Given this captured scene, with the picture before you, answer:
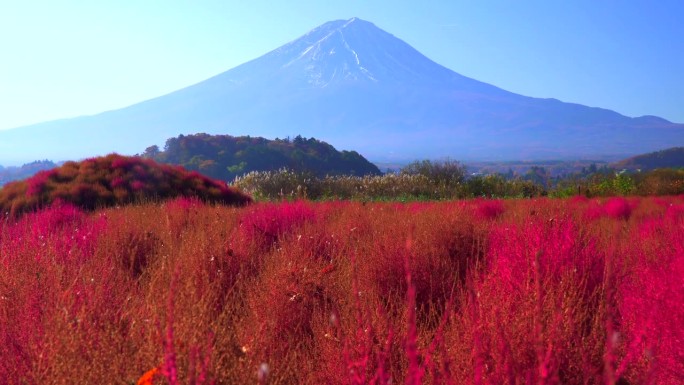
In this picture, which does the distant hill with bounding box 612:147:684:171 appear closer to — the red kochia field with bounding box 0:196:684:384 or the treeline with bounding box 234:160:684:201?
the treeline with bounding box 234:160:684:201

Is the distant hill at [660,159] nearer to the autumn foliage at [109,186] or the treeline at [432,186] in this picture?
the treeline at [432,186]

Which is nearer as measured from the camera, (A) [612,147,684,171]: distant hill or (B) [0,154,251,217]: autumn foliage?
(B) [0,154,251,217]: autumn foliage

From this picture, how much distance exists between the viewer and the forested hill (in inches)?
1415

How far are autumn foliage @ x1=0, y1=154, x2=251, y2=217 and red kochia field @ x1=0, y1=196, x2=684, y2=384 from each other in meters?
5.29

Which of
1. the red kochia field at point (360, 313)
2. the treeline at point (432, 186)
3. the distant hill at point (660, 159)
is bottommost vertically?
the distant hill at point (660, 159)

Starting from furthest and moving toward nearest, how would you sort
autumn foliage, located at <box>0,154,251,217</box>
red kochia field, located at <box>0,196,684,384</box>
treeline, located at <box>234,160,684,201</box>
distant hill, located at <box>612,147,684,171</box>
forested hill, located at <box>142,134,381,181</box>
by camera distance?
distant hill, located at <box>612,147,684,171</box>
forested hill, located at <box>142,134,381,181</box>
treeline, located at <box>234,160,684,201</box>
autumn foliage, located at <box>0,154,251,217</box>
red kochia field, located at <box>0,196,684,384</box>

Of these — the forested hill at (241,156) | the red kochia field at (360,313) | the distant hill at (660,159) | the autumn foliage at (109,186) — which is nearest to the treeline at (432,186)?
the autumn foliage at (109,186)

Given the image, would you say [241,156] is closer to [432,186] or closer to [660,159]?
[432,186]

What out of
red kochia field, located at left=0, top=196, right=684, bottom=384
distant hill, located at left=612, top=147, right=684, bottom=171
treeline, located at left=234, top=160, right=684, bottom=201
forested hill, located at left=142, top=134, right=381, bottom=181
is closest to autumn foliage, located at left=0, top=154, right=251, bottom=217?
treeline, located at left=234, top=160, right=684, bottom=201

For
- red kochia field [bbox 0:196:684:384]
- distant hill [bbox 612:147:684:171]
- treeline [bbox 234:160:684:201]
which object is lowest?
distant hill [bbox 612:147:684:171]

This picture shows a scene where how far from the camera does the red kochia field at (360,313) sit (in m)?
3.01

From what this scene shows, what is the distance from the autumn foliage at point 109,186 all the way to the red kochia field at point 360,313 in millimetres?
5286

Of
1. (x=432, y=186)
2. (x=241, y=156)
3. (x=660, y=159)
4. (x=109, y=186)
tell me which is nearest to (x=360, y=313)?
(x=109, y=186)

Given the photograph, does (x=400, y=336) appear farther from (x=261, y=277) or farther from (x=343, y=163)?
(x=343, y=163)
